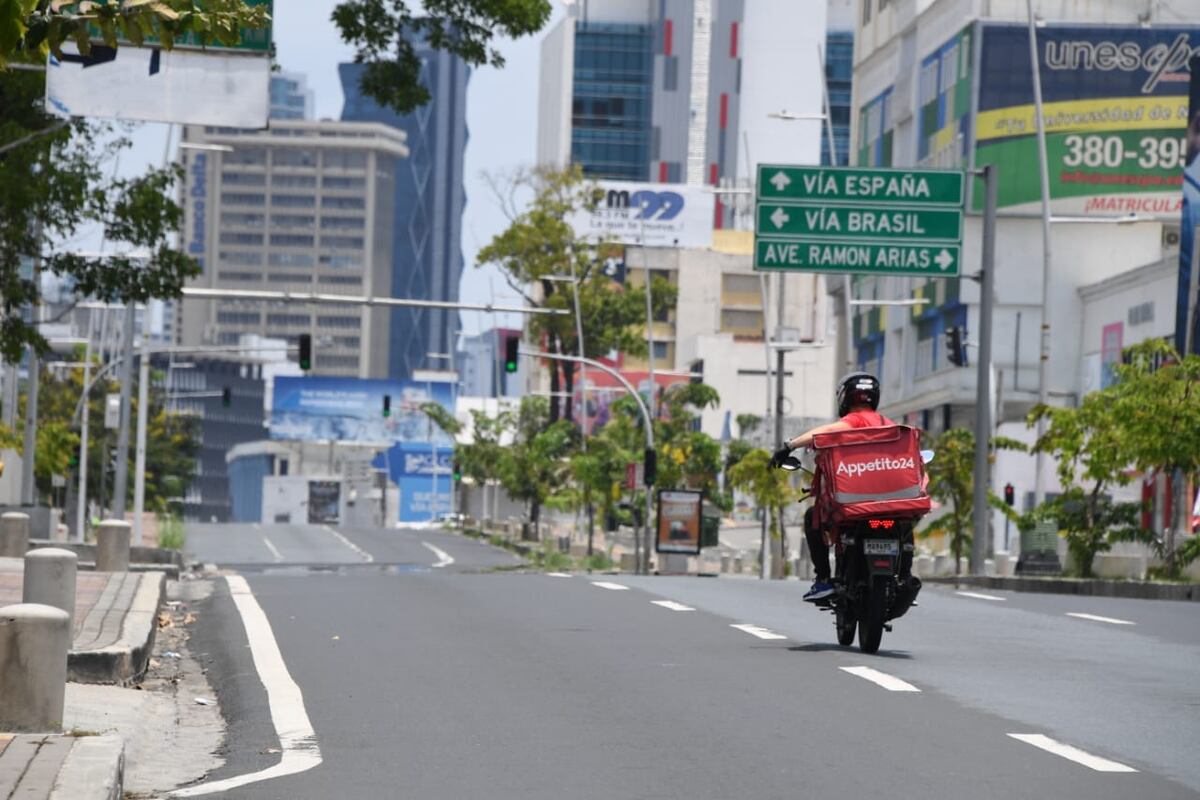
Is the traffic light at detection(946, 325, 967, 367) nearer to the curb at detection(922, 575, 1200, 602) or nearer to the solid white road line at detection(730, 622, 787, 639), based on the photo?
the curb at detection(922, 575, 1200, 602)

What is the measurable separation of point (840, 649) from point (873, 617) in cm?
59

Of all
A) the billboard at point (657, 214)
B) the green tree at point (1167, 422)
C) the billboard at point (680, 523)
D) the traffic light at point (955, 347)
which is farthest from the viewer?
the billboard at point (657, 214)

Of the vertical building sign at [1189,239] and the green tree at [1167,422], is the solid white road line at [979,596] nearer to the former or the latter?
the green tree at [1167,422]

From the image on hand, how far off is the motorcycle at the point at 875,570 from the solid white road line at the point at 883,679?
46.1 inches

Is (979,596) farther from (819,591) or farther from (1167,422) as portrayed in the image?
(1167,422)

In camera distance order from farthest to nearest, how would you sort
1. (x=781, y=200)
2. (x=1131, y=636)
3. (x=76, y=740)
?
(x=781, y=200) → (x=1131, y=636) → (x=76, y=740)

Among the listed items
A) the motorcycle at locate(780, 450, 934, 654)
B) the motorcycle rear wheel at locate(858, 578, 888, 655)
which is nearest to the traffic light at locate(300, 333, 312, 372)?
the motorcycle at locate(780, 450, 934, 654)

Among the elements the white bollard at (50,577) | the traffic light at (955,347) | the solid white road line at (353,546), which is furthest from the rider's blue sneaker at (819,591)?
the solid white road line at (353,546)

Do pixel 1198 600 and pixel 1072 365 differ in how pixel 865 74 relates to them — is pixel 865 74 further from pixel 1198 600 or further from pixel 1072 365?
pixel 1198 600

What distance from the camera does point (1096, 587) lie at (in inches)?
1316

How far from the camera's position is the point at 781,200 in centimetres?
3781

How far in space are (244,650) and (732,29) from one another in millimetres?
185913

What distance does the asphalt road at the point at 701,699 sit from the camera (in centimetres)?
968

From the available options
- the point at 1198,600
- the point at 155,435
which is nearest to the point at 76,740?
the point at 1198,600
